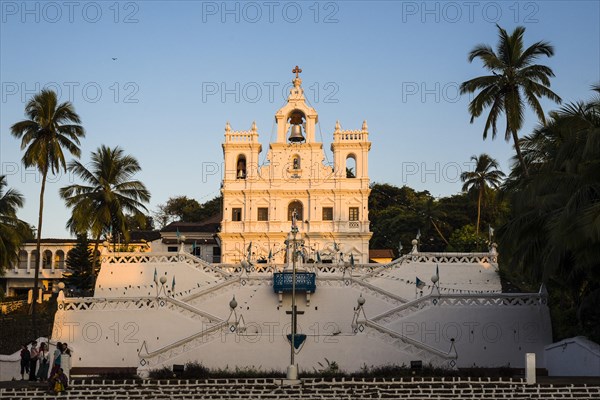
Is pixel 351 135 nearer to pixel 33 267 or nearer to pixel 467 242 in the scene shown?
pixel 467 242

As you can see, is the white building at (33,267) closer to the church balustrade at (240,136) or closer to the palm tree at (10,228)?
the church balustrade at (240,136)

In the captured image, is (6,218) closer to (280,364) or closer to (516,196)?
(280,364)

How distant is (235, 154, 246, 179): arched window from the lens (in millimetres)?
55412

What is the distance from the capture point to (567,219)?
21734 millimetres

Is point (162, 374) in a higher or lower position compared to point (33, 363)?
lower

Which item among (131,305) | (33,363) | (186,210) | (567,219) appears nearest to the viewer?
(567,219)

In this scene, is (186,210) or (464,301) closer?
(464,301)

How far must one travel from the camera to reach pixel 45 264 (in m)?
65.2

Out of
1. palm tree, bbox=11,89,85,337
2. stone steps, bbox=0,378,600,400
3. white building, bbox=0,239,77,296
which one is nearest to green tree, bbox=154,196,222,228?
white building, bbox=0,239,77,296

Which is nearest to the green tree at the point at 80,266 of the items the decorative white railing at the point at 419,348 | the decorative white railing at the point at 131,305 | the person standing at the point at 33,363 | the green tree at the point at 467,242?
the decorative white railing at the point at 131,305

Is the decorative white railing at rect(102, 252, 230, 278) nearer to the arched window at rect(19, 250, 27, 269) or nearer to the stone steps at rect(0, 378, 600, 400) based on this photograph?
the stone steps at rect(0, 378, 600, 400)

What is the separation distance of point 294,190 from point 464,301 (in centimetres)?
2275

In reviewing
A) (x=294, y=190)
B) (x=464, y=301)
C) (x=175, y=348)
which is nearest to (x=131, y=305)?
(x=175, y=348)

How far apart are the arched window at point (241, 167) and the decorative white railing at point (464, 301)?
2485 cm
